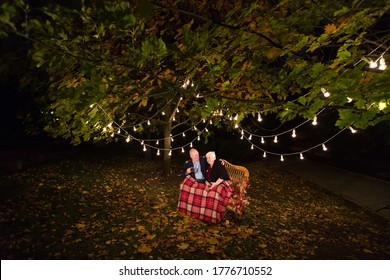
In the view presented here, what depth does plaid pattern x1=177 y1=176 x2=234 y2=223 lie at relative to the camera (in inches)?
248

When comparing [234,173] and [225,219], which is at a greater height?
[234,173]

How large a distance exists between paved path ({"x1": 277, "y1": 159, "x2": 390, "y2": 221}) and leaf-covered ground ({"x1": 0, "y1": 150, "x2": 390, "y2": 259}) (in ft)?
2.32

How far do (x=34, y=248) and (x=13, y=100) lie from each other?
11044mm

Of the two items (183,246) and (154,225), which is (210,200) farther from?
(154,225)

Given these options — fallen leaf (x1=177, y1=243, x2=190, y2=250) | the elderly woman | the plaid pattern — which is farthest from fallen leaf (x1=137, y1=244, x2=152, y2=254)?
the elderly woman

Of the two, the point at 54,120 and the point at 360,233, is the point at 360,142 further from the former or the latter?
the point at 54,120

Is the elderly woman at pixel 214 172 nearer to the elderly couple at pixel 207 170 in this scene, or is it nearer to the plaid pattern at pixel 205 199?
the elderly couple at pixel 207 170

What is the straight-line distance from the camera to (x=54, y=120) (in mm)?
8852

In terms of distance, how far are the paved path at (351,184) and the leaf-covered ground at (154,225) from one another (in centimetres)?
71

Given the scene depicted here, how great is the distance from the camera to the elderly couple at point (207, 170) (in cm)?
663

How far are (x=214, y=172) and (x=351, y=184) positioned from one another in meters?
8.53

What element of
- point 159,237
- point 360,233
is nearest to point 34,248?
point 159,237

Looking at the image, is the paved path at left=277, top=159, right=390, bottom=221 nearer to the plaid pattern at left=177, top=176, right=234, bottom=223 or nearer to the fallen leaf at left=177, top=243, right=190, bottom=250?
the plaid pattern at left=177, top=176, right=234, bottom=223

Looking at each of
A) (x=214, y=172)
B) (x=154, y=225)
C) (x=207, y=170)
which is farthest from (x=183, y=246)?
(x=207, y=170)
